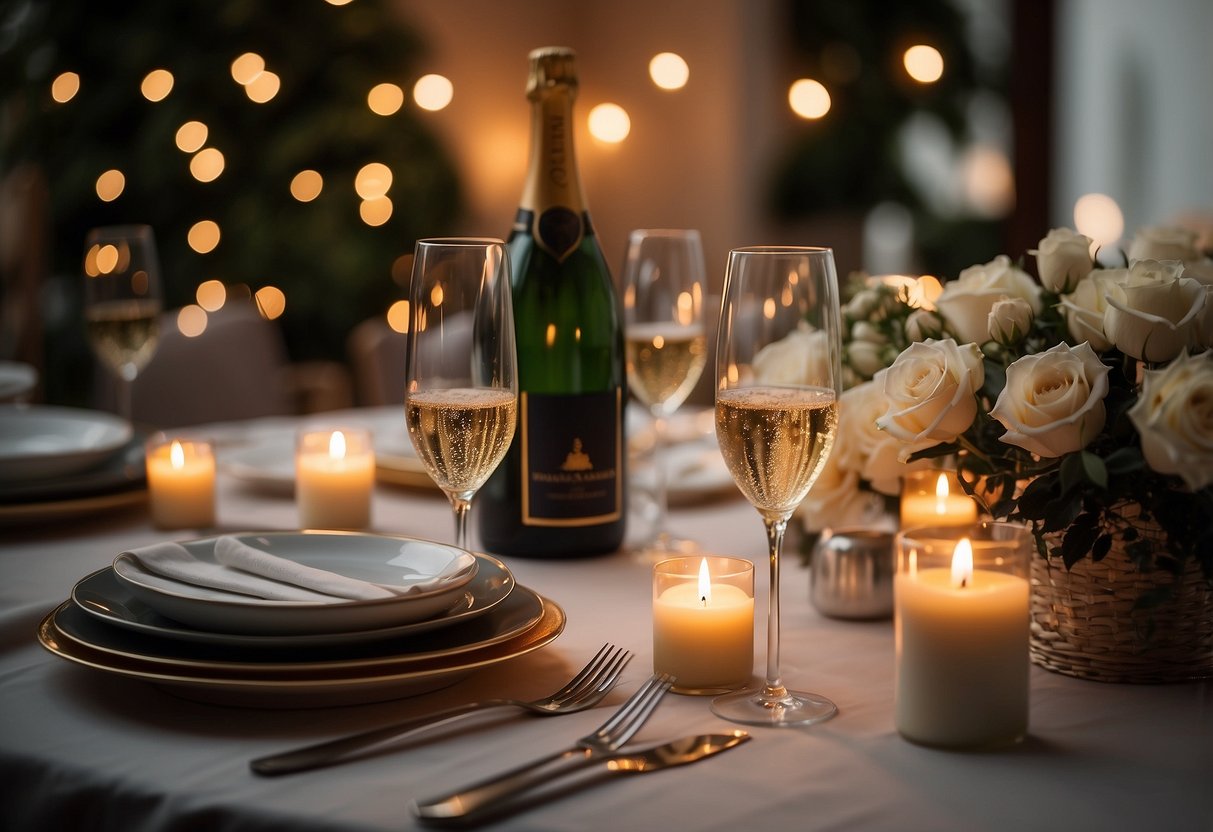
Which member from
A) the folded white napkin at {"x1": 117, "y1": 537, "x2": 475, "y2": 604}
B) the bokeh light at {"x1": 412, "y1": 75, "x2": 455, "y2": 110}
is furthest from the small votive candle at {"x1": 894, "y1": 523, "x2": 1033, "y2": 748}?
the bokeh light at {"x1": 412, "y1": 75, "x2": 455, "y2": 110}

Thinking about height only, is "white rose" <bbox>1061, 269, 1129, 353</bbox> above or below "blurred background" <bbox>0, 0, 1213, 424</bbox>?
below

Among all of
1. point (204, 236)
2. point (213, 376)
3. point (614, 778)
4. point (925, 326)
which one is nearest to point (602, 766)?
point (614, 778)

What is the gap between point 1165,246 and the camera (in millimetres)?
1159

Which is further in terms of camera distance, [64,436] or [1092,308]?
[64,436]

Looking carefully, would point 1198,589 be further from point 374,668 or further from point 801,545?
point 374,668

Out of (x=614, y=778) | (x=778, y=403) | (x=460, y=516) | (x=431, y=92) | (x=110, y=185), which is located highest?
(x=431, y=92)

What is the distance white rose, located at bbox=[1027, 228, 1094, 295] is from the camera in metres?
1.00

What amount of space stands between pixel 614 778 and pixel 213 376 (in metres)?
Result: 1.94

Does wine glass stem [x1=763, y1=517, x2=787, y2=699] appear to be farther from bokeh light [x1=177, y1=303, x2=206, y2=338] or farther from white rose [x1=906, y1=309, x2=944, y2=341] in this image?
bokeh light [x1=177, y1=303, x2=206, y2=338]

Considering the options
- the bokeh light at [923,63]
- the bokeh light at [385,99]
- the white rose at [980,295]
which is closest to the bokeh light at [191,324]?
the bokeh light at [385,99]

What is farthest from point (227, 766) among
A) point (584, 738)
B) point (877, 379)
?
point (877, 379)

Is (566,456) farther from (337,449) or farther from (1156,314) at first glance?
(1156,314)

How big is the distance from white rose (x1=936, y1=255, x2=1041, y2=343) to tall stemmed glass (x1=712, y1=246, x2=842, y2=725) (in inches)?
6.5

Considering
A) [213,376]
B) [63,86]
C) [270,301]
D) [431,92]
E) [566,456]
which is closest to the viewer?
[566,456]
